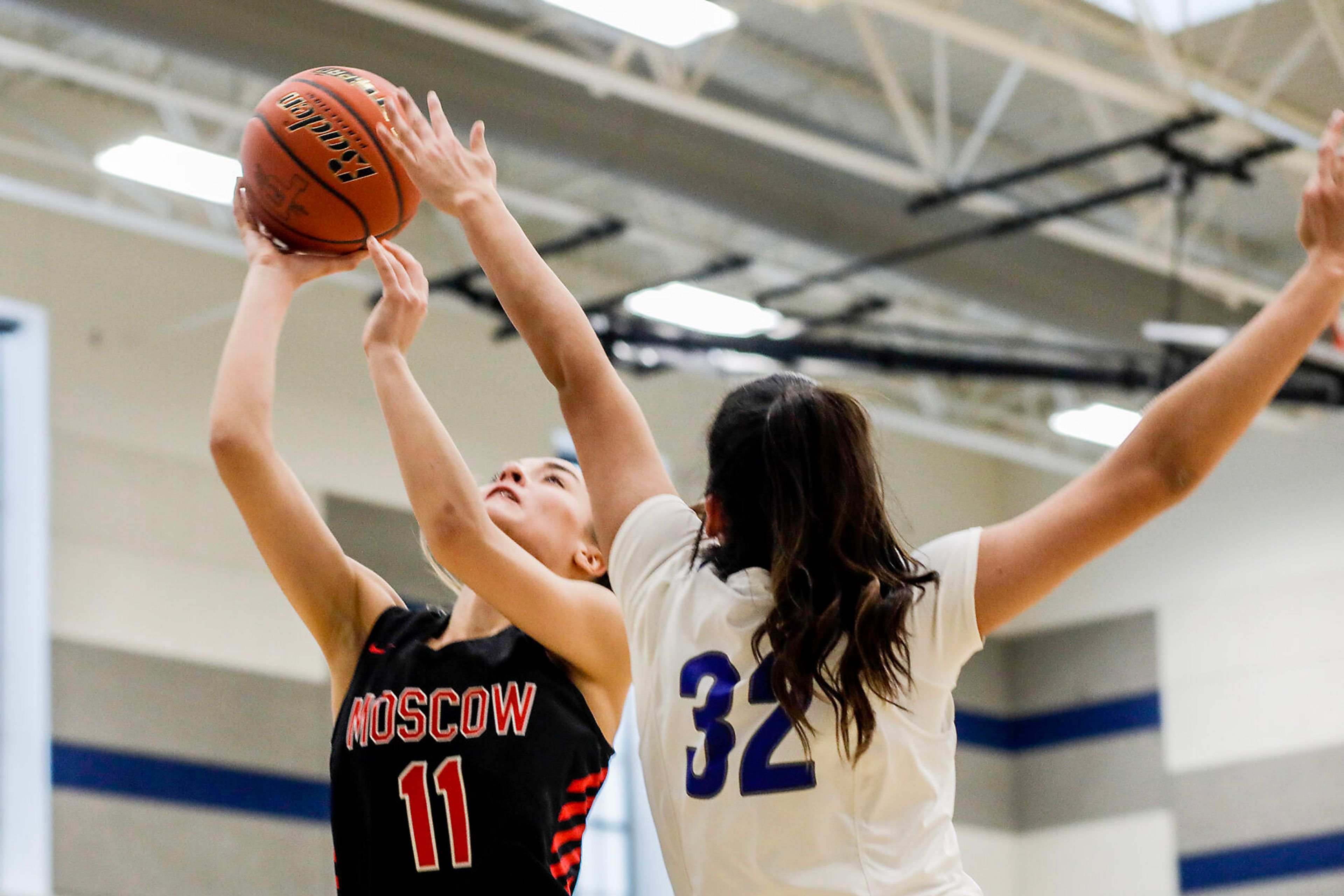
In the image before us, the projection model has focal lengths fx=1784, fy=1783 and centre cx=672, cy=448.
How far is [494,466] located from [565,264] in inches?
66.7

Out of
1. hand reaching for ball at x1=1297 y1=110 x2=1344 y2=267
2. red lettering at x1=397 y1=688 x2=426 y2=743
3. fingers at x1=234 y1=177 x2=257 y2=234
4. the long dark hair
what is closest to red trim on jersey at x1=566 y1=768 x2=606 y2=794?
red lettering at x1=397 y1=688 x2=426 y2=743

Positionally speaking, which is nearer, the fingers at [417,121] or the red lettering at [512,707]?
the fingers at [417,121]

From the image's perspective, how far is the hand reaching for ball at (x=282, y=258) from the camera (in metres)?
3.08

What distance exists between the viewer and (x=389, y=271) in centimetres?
277

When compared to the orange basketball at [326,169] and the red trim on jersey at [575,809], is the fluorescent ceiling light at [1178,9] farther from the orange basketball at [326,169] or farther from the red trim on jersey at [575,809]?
the red trim on jersey at [575,809]

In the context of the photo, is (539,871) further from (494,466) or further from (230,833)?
(494,466)

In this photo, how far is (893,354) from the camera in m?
11.7

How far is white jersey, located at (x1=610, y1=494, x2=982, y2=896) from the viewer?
6.53 ft

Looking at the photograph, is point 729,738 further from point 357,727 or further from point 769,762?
point 357,727

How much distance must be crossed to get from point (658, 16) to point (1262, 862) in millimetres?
10189

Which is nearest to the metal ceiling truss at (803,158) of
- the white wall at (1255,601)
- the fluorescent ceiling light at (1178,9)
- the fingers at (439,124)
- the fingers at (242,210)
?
the fluorescent ceiling light at (1178,9)

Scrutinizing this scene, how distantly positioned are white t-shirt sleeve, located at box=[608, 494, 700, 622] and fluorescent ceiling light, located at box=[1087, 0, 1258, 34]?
303 inches

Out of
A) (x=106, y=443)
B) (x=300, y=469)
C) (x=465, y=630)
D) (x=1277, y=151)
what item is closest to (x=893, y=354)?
(x=1277, y=151)

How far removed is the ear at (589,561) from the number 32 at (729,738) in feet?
3.19
